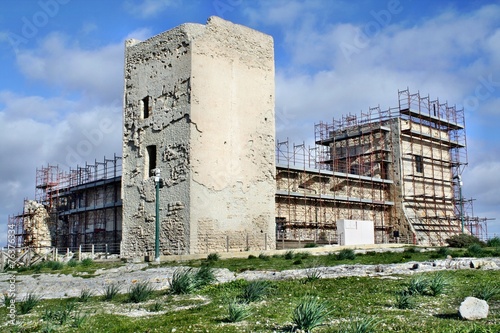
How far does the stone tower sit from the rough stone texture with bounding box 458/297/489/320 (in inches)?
635

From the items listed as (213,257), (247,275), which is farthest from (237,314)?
(213,257)

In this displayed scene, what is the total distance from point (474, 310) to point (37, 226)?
33.9 meters

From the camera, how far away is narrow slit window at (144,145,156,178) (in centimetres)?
2573

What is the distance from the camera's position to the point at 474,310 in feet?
24.9

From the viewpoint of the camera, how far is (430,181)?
3781 centimetres

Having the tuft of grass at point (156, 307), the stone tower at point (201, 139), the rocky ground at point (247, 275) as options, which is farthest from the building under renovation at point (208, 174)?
the tuft of grass at point (156, 307)

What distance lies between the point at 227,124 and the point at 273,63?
4.80 m

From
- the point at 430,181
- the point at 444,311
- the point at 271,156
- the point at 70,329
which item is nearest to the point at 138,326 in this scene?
the point at 70,329

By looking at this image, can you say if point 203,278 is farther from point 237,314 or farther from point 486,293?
point 486,293

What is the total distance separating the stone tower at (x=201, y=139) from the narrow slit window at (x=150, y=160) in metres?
0.05

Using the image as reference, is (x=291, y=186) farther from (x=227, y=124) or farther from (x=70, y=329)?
(x=70, y=329)

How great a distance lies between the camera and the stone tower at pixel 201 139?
23.6 meters

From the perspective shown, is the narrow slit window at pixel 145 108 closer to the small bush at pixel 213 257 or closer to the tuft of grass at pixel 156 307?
the small bush at pixel 213 257

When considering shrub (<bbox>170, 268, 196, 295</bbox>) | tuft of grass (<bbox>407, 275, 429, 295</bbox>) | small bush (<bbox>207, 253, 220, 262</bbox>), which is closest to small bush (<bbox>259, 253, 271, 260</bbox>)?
small bush (<bbox>207, 253, 220, 262</bbox>)
